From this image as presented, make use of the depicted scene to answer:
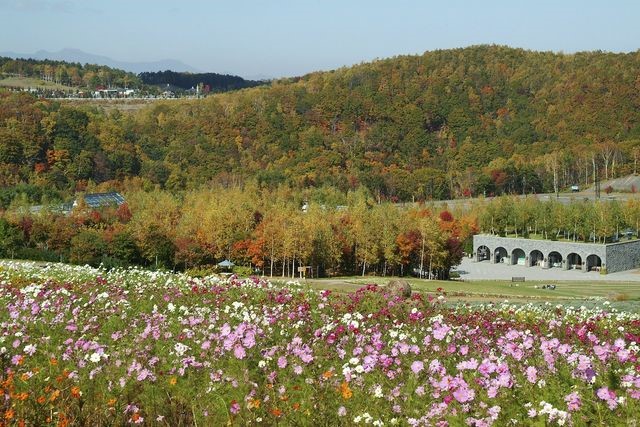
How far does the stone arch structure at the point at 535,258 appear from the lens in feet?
227

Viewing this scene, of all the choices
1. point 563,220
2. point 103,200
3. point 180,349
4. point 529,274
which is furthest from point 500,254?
point 180,349

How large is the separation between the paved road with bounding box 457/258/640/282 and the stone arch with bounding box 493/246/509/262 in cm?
231

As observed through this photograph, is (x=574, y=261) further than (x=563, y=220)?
No

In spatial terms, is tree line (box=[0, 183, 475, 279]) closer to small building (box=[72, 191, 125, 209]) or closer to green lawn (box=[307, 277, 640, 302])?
green lawn (box=[307, 277, 640, 302])

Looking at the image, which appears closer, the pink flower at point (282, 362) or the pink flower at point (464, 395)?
the pink flower at point (464, 395)

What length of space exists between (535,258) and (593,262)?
21.5ft

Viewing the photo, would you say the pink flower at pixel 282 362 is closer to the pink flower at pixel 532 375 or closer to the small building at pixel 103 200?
the pink flower at pixel 532 375

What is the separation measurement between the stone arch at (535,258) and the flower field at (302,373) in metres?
62.0

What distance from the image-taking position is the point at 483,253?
243ft

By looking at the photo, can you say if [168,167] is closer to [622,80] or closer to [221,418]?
[622,80]

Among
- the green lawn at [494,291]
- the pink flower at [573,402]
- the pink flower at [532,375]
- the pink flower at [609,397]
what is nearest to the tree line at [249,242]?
the green lawn at [494,291]

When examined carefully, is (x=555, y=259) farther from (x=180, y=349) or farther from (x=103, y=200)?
(x=180, y=349)

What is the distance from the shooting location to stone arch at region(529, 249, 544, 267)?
69.2m

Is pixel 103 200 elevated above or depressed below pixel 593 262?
above
